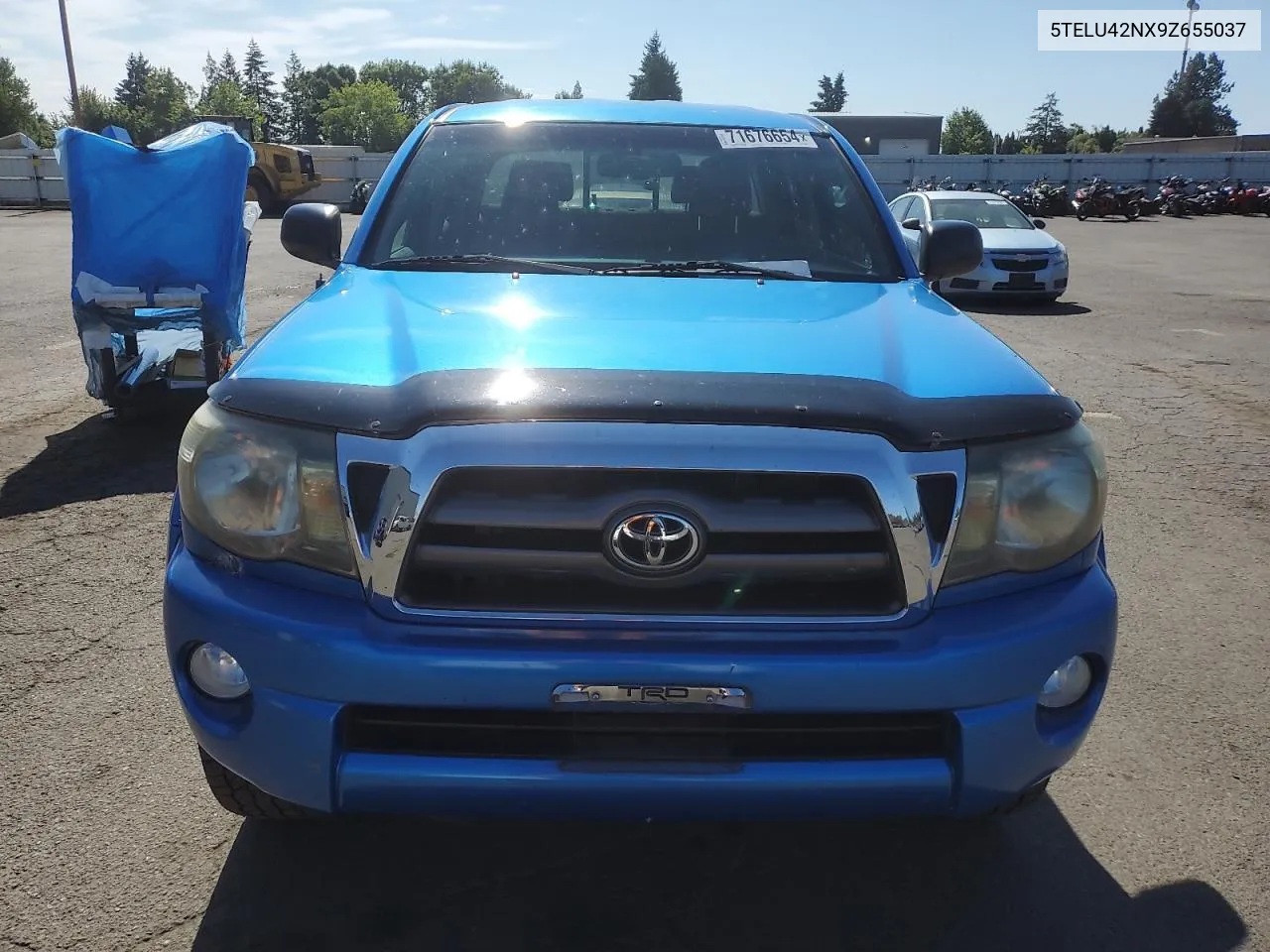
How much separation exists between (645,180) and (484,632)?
193 cm

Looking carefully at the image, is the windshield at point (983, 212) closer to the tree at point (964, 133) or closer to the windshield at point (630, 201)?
the windshield at point (630, 201)

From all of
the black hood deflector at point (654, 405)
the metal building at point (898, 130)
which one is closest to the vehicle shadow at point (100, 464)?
the black hood deflector at point (654, 405)

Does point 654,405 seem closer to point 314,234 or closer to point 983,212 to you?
point 314,234

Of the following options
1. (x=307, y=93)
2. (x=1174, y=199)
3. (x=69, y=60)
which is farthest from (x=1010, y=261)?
(x=307, y=93)

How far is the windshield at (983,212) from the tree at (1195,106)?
90.6 m

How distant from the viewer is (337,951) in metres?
2.07

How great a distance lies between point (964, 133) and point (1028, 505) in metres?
109

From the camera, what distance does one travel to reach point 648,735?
75.2 inches

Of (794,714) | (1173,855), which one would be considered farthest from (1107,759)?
(794,714)

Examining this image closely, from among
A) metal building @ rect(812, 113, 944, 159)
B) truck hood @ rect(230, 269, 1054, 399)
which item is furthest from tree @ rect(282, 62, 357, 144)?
truck hood @ rect(230, 269, 1054, 399)

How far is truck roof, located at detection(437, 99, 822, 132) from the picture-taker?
11.7ft

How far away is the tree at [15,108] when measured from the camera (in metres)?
69.0

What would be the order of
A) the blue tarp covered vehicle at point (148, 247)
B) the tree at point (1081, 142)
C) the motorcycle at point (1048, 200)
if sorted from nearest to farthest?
the blue tarp covered vehicle at point (148, 247) → the motorcycle at point (1048, 200) → the tree at point (1081, 142)

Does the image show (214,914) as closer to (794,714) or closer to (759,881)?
(759,881)
